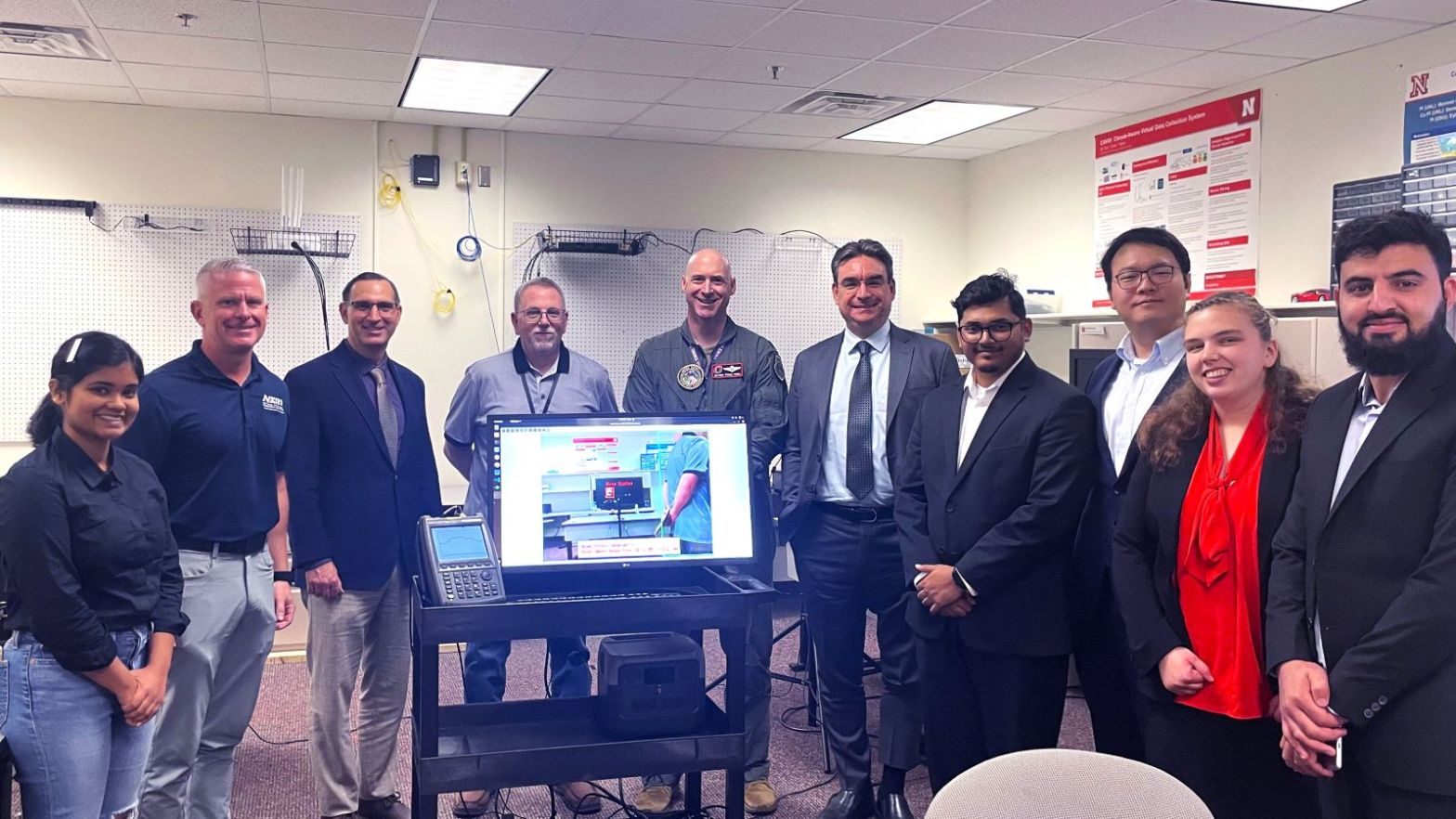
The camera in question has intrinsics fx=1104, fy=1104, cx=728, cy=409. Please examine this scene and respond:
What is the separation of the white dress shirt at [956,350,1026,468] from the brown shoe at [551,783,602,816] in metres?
1.50

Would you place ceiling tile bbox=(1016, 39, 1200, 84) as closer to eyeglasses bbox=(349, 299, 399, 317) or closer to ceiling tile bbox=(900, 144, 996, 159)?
ceiling tile bbox=(900, 144, 996, 159)

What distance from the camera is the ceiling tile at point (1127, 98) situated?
4.85 metres

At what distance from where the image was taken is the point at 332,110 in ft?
17.4

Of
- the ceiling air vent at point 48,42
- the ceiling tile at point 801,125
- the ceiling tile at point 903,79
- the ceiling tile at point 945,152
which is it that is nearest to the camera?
the ceiling air vent at point 48,42

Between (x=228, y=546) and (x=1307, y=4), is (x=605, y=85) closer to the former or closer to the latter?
(x=1307, y=4)

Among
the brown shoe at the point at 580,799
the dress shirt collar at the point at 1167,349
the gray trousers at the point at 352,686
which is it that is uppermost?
the dress shirt collar at the point at 1167,349

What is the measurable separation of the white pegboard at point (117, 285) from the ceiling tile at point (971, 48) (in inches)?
121

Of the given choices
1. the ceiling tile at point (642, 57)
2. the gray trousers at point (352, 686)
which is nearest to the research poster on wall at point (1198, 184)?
the ceiling tile at point (642, 57)

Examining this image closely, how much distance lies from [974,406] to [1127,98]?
295 cm

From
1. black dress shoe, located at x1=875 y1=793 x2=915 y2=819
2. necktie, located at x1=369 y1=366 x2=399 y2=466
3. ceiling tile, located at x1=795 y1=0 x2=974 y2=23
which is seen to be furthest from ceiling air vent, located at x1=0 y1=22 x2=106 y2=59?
black dress shoe, located at x1=875 y1=793 x2=915 y2=819

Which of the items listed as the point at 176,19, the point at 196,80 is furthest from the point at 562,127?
the point at 176,19

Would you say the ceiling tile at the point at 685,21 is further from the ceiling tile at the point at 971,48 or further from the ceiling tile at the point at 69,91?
the ceiling tile at the point at 69,91

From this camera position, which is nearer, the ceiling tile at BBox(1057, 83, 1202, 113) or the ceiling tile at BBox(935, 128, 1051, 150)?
the ceiling tile at BBox(1057, 83, 1202, 113)

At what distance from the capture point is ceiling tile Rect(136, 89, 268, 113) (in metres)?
A: 4.99
